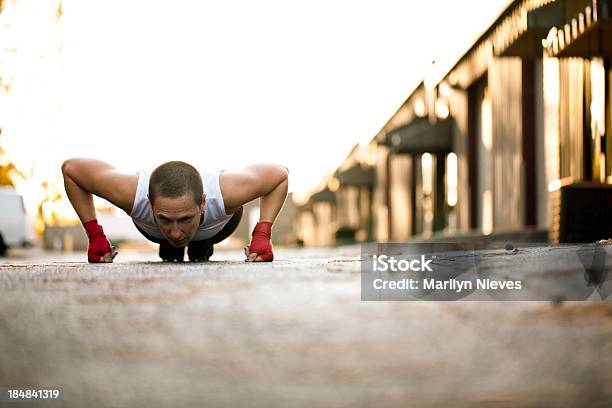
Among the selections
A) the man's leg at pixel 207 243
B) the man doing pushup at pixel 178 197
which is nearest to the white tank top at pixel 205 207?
the man doing pushup at pixel 178 197

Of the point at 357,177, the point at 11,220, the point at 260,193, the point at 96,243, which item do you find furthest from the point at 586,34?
the point at 357,177

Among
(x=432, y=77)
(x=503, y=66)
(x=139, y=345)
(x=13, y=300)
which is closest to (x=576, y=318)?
(x=139, y=345)

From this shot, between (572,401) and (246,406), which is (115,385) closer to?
(246,406)

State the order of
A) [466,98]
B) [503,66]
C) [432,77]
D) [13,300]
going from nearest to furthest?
1. [13,300]
2. [503,66]
3. [466,98]
4. [432,77]

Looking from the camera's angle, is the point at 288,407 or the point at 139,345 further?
the point at 139,345

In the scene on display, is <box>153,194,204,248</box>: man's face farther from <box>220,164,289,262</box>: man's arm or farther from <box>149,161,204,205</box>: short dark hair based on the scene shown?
<box>220,164,289,262</box>: man's arm

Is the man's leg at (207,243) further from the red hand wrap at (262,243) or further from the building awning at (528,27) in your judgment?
the building awning at (528,27)

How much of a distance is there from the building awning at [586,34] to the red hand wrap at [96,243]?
13.7 feet

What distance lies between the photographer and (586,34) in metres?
7.28

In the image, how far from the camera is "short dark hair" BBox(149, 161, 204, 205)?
4.52 m

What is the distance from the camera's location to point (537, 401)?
1.62 meters

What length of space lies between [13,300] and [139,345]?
2.58ft

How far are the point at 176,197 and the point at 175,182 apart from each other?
0.26 ft

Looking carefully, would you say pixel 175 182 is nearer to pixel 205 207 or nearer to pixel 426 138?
→ pixel 205 207
